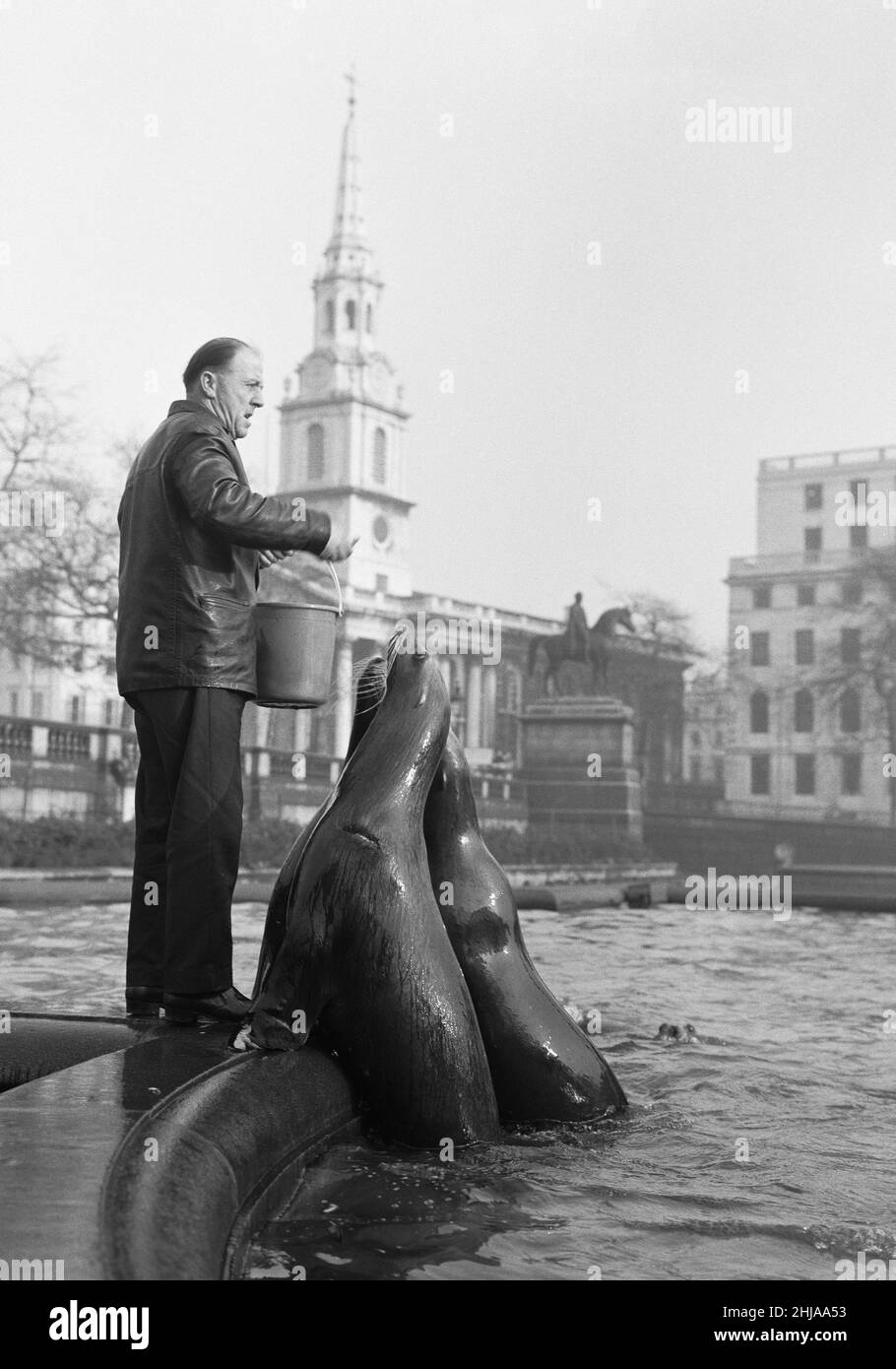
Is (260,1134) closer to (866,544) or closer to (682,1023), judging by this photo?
(682,1023)

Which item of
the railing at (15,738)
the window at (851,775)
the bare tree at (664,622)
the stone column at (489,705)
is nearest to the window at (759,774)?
the window at (851,775)

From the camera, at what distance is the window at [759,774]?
66312 mm

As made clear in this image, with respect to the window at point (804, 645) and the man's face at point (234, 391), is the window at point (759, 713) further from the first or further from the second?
the man's face at point (234, 391)

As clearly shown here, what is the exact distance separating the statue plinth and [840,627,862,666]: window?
78.3 ft

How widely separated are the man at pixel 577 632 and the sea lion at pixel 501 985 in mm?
32003

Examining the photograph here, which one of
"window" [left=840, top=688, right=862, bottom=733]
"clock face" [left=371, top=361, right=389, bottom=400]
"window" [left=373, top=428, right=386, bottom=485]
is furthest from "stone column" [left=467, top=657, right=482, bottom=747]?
"clock face" [left=371, top=361, right=389, bottom=400]

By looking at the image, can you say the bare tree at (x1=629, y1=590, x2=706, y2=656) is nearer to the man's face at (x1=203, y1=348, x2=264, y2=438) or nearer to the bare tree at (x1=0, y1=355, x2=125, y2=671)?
the bare tree at (x1=0, y1=355, x2=125, y2=671)

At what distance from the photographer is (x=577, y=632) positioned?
36375 millimetres

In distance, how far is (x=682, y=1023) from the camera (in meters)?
6.39

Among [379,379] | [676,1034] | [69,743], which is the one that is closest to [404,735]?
[676,1034]

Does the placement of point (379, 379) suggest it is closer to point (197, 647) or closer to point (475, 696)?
point (475, 696)

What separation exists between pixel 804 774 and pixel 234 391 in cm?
6336

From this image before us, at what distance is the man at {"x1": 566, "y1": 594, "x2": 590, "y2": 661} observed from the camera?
36.1m
